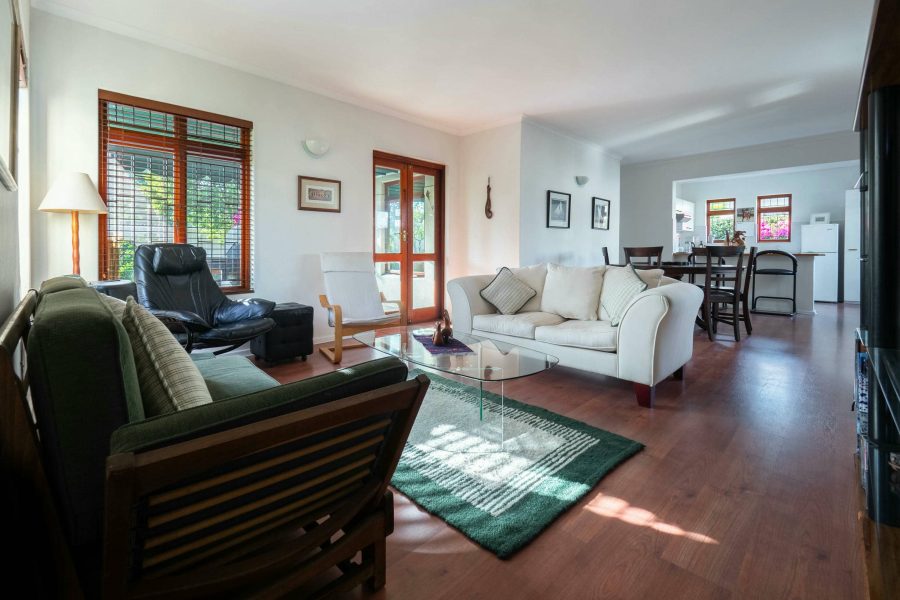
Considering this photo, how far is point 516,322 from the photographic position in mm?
3328

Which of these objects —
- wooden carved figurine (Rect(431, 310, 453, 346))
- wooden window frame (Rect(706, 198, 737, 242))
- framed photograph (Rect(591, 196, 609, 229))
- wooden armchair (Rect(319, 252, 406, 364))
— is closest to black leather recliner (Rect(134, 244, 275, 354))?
wooden armchair (Rect(319, 252, 406, 364))

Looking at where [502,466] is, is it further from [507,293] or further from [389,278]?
[389,278]

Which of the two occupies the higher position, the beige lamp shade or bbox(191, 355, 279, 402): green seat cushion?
the beige lamp shade

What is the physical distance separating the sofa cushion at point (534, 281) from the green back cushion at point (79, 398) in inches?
125

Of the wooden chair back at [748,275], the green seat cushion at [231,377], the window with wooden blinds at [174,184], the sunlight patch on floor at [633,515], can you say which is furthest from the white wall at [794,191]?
the green seat cushion at [231,377]

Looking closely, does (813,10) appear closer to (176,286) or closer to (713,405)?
(713,405)

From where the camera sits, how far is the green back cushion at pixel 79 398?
724 millimetres

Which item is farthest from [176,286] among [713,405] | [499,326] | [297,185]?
[713,405]

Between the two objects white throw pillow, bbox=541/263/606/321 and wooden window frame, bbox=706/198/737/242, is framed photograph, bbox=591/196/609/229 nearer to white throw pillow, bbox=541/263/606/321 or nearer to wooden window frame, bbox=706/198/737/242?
white throw pillow, bbox=541/263/606/321

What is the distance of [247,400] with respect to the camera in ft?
2.52

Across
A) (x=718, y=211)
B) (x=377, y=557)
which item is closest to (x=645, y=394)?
(x=377, y=557)

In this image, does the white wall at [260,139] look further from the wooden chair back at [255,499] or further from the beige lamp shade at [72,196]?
the wooden chair back at [255,499]

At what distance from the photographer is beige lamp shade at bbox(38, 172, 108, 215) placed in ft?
9.08

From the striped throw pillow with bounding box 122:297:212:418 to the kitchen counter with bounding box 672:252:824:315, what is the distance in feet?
24.5
